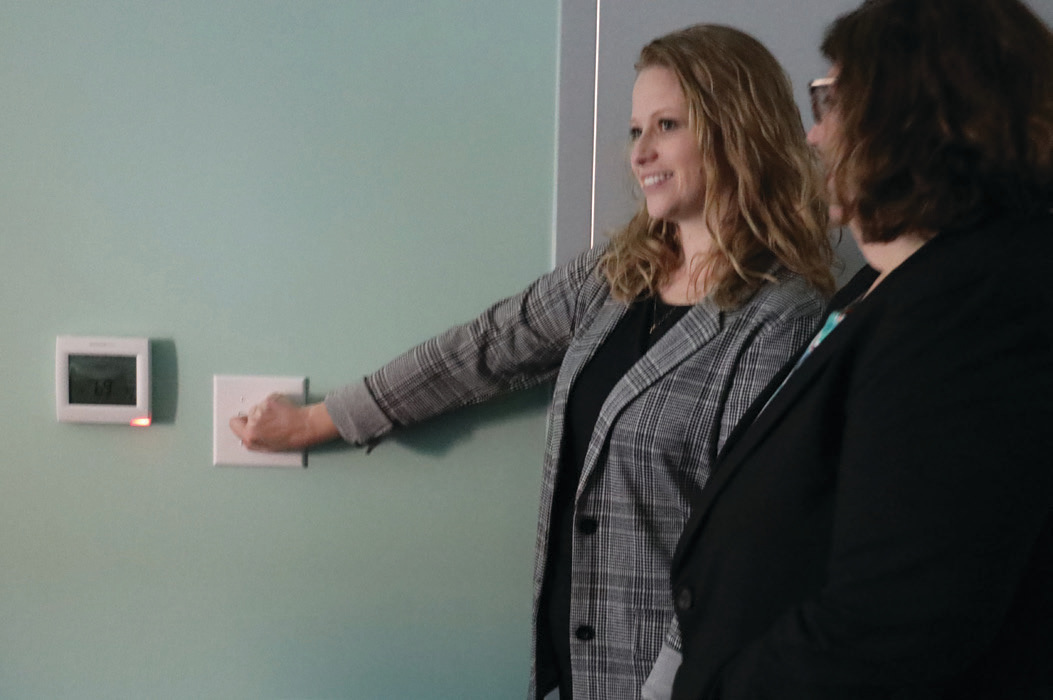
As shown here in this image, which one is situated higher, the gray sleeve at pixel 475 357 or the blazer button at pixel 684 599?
the gray sleeve at pixel 475 357

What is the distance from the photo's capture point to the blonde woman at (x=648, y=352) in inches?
36.0

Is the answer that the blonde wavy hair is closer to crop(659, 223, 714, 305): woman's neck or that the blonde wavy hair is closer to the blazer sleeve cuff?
crop(659, 223, 714, 305): woman's neck

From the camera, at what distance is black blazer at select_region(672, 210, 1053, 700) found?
22.4 inches

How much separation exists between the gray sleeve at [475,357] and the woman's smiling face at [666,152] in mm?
119

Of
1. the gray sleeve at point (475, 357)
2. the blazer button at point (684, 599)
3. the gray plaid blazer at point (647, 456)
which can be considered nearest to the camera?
the blazer button at point (684, 599)

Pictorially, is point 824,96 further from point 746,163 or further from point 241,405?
point 241,405

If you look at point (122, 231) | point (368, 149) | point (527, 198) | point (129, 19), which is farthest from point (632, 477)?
point (129, 19)

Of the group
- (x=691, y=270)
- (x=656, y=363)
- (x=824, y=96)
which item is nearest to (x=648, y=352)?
(x=656, y=363)

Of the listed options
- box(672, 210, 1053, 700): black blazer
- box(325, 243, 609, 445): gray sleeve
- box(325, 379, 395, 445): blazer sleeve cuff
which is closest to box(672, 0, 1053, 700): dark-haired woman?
Answer: box(672, 210, 1053, 700): black blazer

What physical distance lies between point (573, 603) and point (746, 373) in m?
0.32

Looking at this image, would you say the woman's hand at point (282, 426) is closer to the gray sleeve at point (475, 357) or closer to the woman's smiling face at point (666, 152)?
the gray sleeve at point (475, 357)

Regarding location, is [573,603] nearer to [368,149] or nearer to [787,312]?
[787,312]

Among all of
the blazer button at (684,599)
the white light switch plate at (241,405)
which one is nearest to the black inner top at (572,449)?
the blazer button at (684,599)

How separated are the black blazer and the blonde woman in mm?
210
